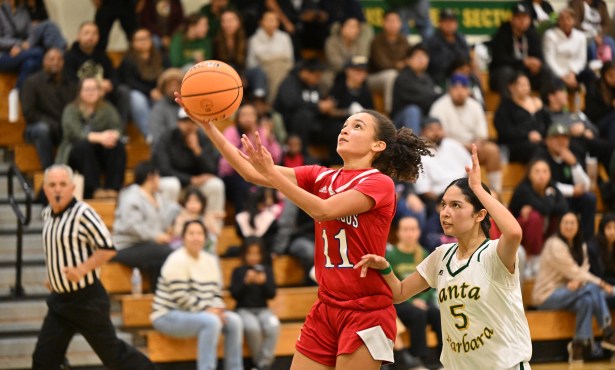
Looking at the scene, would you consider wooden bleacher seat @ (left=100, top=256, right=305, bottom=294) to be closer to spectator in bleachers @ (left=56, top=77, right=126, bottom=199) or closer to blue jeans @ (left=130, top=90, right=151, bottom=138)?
spectator in bleachers @ (left=56, top=77, right=126, bottom=199)

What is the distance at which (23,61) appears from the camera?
12.0 m

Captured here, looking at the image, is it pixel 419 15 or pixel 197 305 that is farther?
pixel 419 15

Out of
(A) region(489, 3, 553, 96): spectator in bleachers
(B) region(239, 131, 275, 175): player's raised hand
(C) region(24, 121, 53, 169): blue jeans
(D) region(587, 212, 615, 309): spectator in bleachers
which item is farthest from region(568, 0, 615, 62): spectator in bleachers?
(B) region(239, 131, 275, 175): player's raised hand

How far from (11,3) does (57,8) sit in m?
1.56

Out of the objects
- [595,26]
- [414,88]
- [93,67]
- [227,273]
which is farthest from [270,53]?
[595,26]

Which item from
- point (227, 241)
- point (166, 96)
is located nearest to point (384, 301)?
point (227, 241)

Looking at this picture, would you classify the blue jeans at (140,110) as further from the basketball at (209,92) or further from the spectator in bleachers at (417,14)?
the basketball at (209,92)

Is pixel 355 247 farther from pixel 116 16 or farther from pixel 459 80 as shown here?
pixel 116 16

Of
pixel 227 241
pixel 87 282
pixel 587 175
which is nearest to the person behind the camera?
pixel 87 282

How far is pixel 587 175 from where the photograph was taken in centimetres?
1287

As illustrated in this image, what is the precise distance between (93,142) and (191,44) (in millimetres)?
2313

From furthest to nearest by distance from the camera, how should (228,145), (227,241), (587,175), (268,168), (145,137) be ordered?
(587,175)
(145,137)
(227,241)
(228,145)
(268,168)

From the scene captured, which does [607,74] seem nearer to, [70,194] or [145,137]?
[145,137]

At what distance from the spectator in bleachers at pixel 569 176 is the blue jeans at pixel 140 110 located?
451 cm
